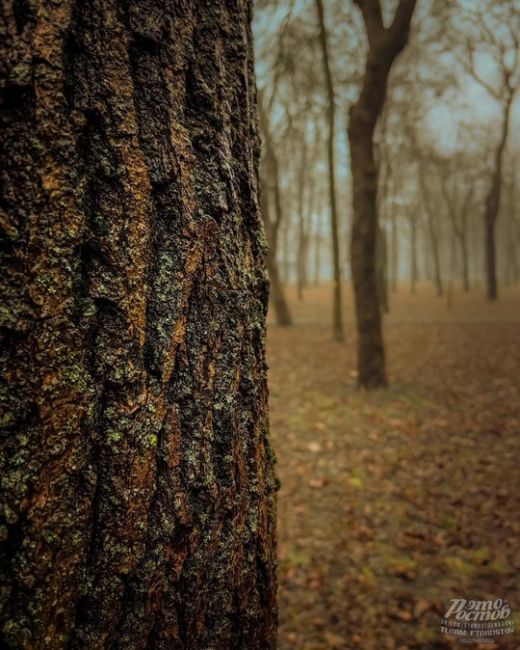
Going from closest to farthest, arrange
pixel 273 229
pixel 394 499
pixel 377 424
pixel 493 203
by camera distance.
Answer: pixel 394 499 < pixel 377 424 < pixel 273 229 < pixel 493 203

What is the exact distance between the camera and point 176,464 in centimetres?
100

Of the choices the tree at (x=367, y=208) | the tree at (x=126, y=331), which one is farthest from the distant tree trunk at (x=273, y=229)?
the tree at (x=126, y=331)

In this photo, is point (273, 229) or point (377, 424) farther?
point (273, 229)

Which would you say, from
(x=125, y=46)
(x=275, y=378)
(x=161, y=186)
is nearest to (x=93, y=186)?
(x=161, y=186)

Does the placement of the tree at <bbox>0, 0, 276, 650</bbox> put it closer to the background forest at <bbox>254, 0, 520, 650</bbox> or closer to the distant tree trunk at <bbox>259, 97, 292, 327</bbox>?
the background forest at <bbox>254, 0, 520, 650</bbox>

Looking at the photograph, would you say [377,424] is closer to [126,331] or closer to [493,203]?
[126,331]

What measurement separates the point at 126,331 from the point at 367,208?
6.97 meters

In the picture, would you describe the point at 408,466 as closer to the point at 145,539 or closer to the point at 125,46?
the point at 145,539

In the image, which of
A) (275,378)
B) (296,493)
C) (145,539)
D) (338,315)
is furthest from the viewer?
(338,315)

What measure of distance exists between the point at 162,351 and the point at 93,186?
0.40 m

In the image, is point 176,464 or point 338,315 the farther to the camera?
point 338,315
